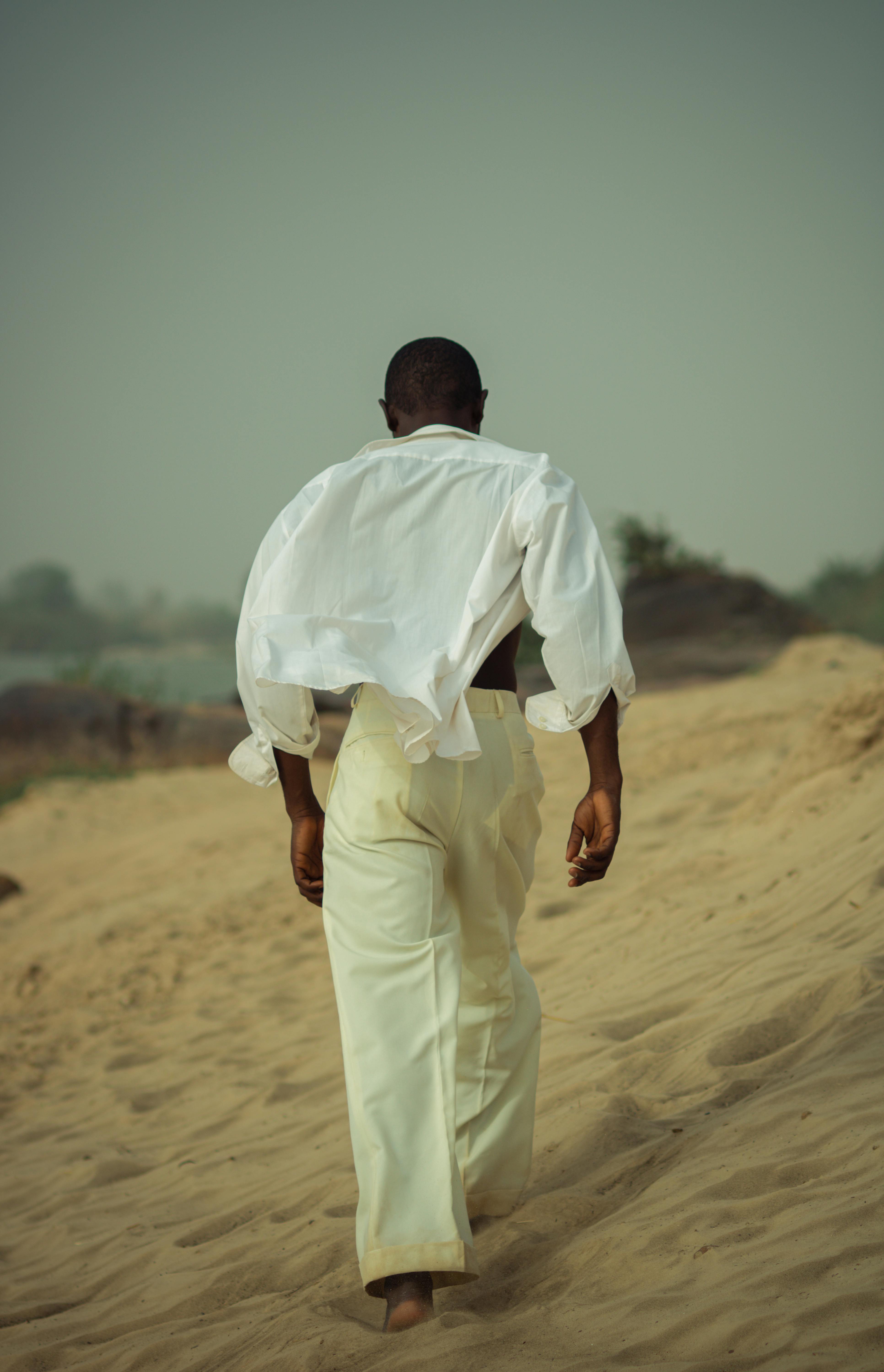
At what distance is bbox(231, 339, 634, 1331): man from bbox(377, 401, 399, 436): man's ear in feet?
0.15

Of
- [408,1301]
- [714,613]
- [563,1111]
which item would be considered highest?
[408,1301]

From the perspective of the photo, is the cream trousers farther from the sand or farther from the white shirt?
the sand

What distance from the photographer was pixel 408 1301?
1927 mm

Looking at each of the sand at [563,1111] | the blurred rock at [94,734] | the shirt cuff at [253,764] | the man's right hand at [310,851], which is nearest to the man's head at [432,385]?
the shirt cuff at [253,764]

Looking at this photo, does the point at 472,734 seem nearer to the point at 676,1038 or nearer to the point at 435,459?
the point at 435,459

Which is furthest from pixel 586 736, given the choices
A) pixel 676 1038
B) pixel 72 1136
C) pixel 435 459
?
pixel 72 1136

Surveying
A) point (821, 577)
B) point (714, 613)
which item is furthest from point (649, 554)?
point (821, 577)

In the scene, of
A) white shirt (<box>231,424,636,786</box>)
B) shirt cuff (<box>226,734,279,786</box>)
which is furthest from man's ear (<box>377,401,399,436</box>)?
shirt cuff (<box>226,734,279,786</box>)

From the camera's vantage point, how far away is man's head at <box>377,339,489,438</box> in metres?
2.20

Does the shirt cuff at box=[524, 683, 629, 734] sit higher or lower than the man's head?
lower

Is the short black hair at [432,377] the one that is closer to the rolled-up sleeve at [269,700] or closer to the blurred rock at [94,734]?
the rolled-up sleeve at [269,700]

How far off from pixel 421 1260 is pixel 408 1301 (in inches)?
5.2

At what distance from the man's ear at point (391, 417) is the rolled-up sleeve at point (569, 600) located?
15.4 inches

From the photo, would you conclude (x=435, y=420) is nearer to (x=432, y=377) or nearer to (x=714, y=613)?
(x=432, y=377)
